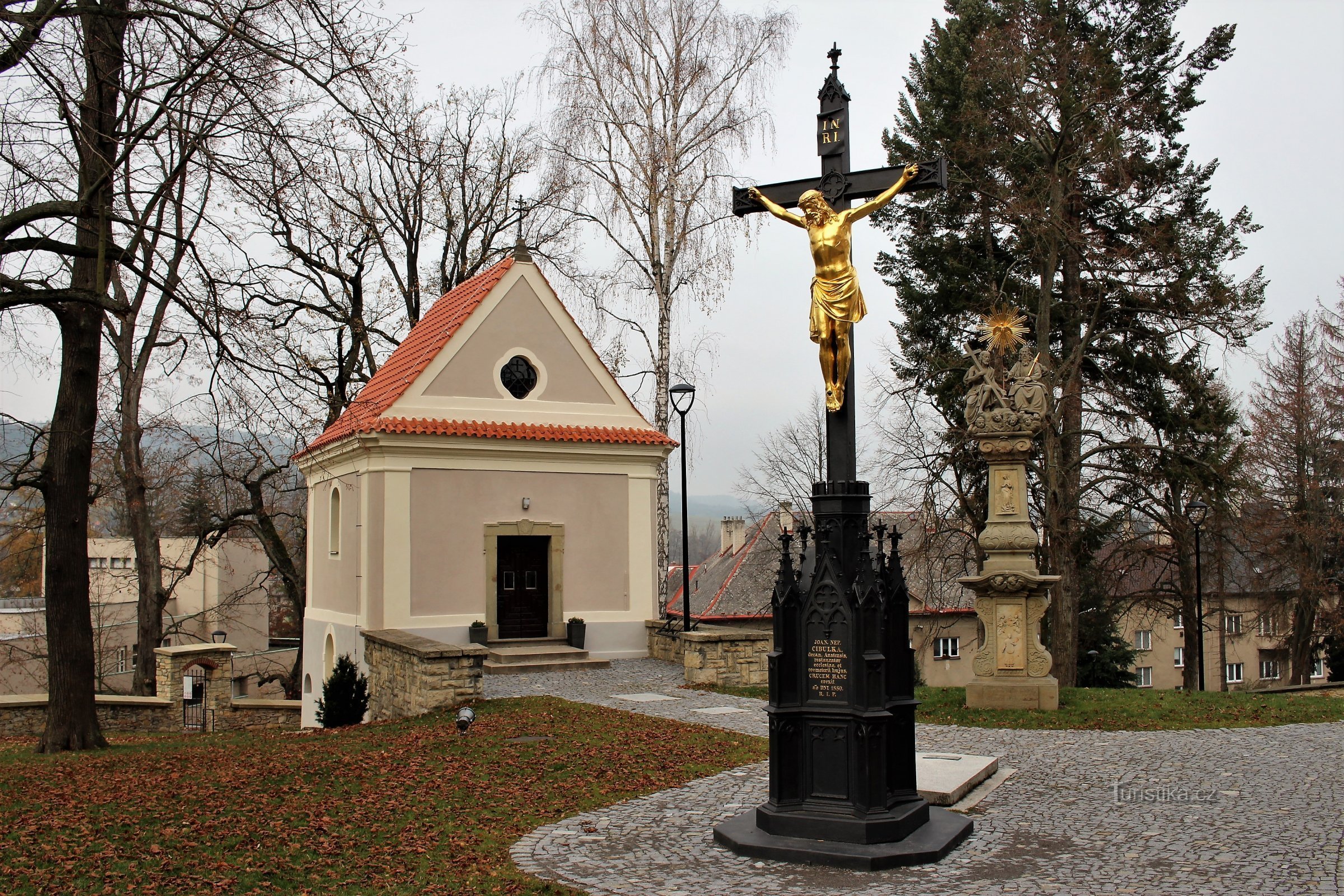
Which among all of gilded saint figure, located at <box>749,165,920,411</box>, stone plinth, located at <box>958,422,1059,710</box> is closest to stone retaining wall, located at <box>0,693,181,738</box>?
stone plinth, located at <box>958,422,1059,710</box>

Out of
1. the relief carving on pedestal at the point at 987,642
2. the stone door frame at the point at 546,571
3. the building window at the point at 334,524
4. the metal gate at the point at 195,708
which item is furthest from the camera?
the metal gate at the point at 195,708

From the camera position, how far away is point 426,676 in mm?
14562

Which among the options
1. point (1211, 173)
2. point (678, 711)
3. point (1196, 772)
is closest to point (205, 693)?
point (678, 711)

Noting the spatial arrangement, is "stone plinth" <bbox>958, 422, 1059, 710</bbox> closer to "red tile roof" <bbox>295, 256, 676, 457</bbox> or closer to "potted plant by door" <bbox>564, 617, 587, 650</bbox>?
"potted plant by door" <bbox>564, 617, 587, 650</bbox>

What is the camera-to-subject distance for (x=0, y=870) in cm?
662

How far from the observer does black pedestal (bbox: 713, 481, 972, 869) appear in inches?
270

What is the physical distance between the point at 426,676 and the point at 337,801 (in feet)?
19.2

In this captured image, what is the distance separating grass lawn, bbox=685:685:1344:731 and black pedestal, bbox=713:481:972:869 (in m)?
5.71

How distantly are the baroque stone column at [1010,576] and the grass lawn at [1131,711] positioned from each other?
0.32 meters

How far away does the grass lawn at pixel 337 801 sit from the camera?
665 cm

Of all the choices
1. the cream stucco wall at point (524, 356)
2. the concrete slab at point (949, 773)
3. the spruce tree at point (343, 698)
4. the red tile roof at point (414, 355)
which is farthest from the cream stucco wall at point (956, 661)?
the concrete slab at point (949, 773)

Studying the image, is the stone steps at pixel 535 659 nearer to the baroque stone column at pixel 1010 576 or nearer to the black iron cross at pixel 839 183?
the baroque stone column at pixel 1010 576

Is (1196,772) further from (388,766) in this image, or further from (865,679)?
(388,766)

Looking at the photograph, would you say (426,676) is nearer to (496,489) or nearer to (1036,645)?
(496,489)
